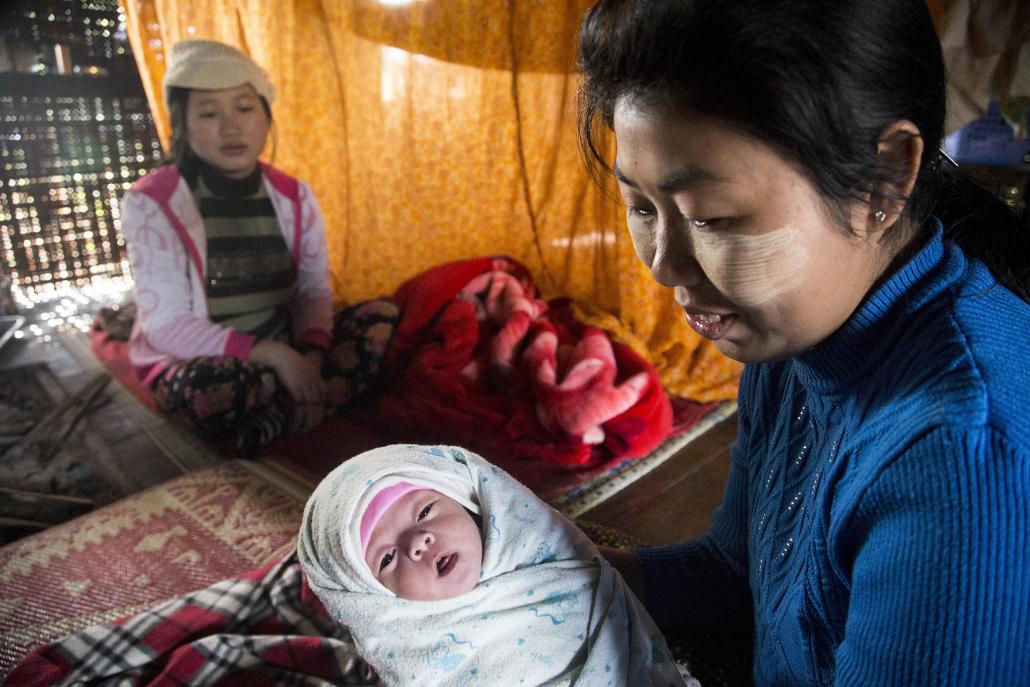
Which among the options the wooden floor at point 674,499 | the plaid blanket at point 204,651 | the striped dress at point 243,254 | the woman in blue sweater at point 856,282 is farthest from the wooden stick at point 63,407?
the woman in blue sweater at point 856,282

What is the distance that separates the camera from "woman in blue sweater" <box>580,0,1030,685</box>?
53cm

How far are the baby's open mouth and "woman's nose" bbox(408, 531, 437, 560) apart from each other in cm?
3

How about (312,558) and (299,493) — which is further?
(299,493)

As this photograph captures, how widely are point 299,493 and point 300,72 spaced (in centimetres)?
164

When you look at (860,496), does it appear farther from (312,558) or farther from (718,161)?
(312,558)

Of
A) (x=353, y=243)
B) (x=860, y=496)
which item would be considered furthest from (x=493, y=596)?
(x=353, y=243)

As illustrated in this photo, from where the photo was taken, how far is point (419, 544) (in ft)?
3.19

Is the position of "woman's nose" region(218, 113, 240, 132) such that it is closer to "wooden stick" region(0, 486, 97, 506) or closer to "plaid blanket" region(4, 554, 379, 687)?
"wooden stick" region(0, 486, 97, 506)

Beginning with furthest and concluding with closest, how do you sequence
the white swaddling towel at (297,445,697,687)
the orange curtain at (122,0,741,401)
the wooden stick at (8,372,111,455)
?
the orange curtain at (122,0,741,401)
the wooden stick at (8,372,111,455)
the white swaddling towel at (297,445,697,687)

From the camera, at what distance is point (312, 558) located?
104cm

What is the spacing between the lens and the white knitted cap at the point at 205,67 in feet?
6.40

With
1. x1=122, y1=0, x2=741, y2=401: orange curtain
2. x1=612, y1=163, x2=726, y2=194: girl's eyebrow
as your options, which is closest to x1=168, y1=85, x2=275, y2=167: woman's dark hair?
x1=122, y1=0, x2=741, y2=401: orange curtain

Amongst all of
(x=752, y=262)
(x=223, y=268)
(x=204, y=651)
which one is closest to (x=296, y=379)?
(x=223, y=268)

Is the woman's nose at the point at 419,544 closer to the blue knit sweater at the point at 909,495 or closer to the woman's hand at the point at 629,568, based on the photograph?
the woman's hand at the point at 629,568
